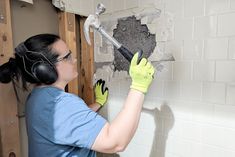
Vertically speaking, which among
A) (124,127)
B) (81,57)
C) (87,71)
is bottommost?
(124,127)

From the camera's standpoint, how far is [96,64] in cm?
186

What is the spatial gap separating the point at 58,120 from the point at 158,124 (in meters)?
0.79

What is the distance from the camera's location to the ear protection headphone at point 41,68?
3.39ft

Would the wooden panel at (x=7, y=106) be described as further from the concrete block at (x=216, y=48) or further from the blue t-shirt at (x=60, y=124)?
the concrete block at (x=216, y=48)

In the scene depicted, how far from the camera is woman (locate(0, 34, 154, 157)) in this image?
0.88m

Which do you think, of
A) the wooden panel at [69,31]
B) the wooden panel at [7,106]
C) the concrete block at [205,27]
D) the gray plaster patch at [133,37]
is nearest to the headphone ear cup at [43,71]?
the wooden panel at [7,106]

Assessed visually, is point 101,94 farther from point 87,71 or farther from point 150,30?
point 150,30

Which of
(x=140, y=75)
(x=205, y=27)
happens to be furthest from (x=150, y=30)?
(x=140, y=75)

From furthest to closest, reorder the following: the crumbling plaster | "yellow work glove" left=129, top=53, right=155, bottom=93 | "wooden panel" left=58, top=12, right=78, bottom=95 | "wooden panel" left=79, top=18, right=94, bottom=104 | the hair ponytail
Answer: "wooden panel" left=79, top=18, right=94, bottom=104
"wooden panel" left=58, top=12, right=78, bottom=95
the crumbling plaster
the hair ponytail
"yellow work glove" left=129, top=53, right=155, bottom=93

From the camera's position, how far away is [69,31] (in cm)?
164

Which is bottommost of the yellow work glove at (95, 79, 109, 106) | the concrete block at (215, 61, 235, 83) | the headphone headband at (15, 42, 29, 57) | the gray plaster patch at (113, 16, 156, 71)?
the yellow work glove at (95, 79, 109, 106)

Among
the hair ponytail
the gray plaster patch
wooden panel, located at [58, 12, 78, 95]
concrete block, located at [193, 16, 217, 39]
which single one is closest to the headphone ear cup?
the hair ponytail

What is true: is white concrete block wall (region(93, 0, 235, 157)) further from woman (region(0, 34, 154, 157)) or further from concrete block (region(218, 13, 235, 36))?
woman (region(0, 34, 154, 157))

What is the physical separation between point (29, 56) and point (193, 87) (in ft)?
3.12
